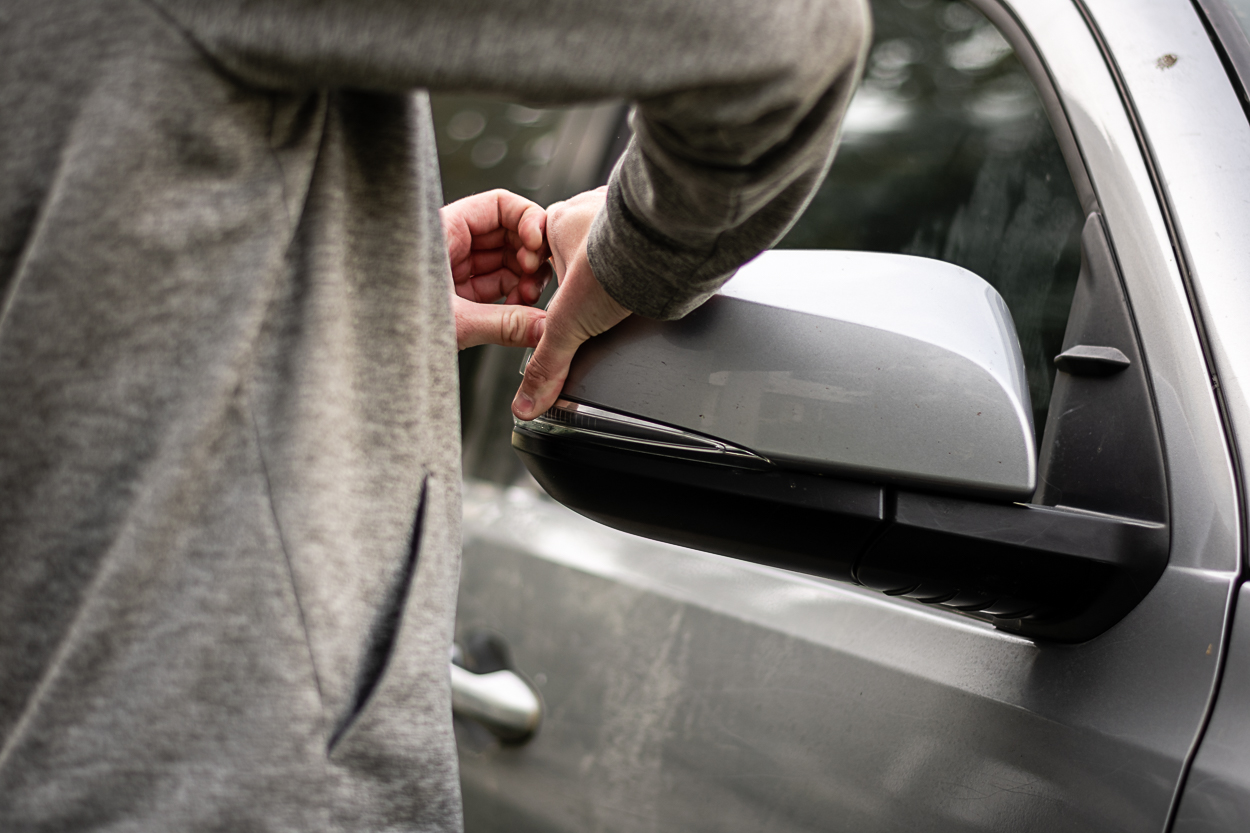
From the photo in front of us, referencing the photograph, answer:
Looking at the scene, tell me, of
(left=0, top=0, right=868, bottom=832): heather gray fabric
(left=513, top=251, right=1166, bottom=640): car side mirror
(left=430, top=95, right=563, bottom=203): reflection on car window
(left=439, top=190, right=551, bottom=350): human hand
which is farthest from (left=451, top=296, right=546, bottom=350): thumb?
(left=430, top=95, right=563, bottom=203): reflection on car window

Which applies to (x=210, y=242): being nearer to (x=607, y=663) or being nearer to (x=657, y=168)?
(x=657, y=168)

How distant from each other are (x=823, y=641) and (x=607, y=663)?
1.19 feet

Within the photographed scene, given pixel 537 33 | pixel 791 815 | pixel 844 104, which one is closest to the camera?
pixel 537 33

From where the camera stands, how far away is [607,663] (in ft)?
4.17

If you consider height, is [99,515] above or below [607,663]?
above

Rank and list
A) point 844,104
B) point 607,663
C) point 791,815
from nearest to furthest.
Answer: point 844,104
point 791,815
point 607,663

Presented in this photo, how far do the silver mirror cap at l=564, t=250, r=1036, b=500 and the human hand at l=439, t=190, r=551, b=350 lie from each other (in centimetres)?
17

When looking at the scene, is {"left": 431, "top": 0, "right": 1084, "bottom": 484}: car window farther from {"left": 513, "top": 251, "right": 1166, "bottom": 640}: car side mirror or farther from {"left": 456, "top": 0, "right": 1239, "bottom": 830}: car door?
{"left": 513, "top": 251, "right": 1166, "bottom": 640}: car side mirror

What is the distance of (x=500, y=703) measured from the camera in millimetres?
1420

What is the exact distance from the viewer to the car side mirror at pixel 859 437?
740 mm

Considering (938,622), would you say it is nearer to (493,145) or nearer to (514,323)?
(514,323)

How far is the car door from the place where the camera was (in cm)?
76

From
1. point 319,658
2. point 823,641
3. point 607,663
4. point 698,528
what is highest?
point 319,658

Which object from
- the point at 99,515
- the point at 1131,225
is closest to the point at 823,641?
the point at 1131,225
